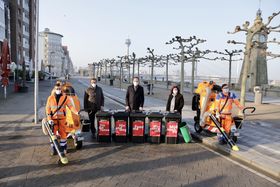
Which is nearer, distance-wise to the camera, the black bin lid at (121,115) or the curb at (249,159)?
the curb at (249,159)

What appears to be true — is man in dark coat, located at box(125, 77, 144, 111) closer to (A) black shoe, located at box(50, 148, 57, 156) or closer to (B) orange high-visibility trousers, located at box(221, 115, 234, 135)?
(B) orange high-visibility trousers, located at box(221, 115, 234, 135)

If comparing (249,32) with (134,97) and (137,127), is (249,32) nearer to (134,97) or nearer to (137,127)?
(134,97)

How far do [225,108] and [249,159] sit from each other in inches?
59.9

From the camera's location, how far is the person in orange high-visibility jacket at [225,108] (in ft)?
23.3

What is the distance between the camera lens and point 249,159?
239 inches

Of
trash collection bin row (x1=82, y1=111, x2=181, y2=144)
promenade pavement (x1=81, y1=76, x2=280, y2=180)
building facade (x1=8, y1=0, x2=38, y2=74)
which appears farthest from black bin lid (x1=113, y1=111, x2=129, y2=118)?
building facade (x1=8, y1=0, x2=38, y2=74)

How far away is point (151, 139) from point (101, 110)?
1.64 metres

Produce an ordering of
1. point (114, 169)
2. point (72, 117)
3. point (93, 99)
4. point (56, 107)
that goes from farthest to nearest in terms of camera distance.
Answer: point (93, 99) < point (72, 117) < point (56, 107) < point (114, 169)

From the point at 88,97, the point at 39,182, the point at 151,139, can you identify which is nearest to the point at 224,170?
the point at 151,139

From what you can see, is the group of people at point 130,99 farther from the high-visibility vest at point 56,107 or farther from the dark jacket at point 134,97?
the high-visibility vest at point 56,107

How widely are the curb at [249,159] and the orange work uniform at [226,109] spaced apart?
53cm

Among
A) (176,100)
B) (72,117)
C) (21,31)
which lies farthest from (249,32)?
(21,31)

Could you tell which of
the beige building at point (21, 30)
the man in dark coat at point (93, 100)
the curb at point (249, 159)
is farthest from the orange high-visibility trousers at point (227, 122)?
the beige building at point (21, 30)

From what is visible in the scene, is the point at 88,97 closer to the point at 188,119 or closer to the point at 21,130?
the point at 21,130
